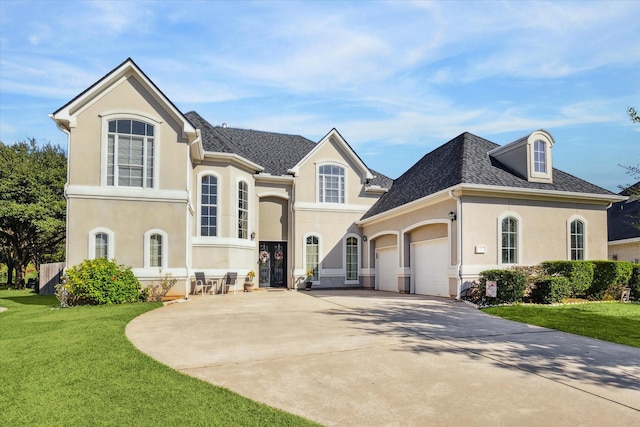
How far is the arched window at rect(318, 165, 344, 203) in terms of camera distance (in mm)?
22141

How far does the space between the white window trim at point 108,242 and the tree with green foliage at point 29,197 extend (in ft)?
44.1

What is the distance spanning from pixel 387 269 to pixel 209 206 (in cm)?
896

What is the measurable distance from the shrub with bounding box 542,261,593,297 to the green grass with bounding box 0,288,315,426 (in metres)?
13.2

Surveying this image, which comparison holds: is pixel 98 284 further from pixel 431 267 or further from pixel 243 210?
pixel 431 267

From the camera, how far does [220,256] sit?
1859 cm

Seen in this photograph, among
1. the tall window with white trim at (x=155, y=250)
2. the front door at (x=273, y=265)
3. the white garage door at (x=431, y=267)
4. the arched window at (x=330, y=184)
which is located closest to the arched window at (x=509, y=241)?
the white garage door at (x=431, y=267)

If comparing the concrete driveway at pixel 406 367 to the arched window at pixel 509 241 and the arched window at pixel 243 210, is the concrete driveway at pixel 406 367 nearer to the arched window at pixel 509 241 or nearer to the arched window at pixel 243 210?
the arched window at pixel 509 241

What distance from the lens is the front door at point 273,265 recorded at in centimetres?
2178

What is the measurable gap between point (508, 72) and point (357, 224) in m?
11.5

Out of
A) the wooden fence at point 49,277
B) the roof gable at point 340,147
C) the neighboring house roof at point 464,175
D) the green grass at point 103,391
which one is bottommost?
the wooden fence at point 49,277

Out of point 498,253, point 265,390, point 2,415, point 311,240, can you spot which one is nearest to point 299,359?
point 265,390

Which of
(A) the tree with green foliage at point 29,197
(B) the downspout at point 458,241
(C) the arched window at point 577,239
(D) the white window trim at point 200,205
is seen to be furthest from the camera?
(A) the tree with green foliage at point 29,197

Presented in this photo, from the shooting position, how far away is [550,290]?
44.0ft

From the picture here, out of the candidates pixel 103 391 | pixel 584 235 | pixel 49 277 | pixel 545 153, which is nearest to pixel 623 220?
pixel 584 235
